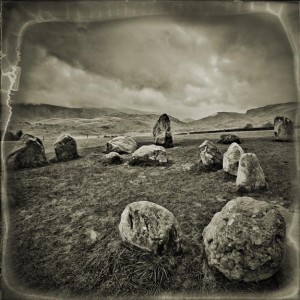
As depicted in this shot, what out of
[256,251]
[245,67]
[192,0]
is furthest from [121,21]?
[256,251]

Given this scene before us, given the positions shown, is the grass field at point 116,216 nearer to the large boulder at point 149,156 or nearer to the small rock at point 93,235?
the small rock at point 93,235

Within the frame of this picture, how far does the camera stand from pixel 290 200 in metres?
2.09

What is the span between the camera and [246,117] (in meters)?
2.74

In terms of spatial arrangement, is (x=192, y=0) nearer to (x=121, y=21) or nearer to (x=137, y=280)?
(x=121, y=21)

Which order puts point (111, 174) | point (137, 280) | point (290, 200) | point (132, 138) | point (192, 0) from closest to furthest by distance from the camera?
point (137, 280) → point (290, 200) → point (192, 0) → point (111, 174) → point (132, 138)

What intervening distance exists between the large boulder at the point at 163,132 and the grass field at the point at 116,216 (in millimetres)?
164

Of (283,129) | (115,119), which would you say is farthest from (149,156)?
(283,129)

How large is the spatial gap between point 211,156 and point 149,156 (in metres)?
1.00

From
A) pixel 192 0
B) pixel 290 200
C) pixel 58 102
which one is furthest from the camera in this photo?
pixel 58 102

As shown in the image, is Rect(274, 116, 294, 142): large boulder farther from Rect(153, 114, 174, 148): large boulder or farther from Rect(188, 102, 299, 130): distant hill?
Rect(153, 114, 174, 148): large boulder

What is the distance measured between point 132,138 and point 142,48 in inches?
56.5

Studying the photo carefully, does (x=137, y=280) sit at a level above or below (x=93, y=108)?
below

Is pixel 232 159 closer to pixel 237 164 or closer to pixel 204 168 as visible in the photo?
pixel 237 164

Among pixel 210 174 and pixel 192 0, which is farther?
pixel 210 174
